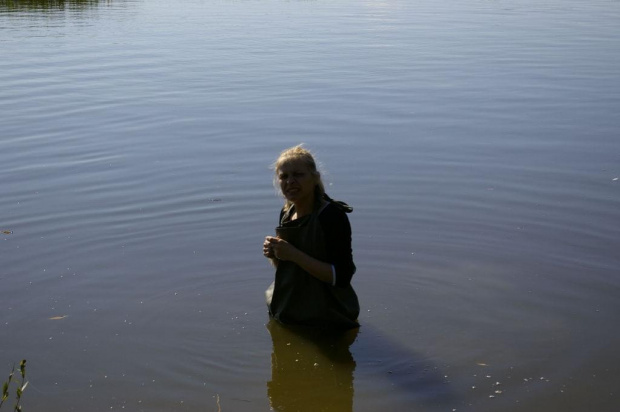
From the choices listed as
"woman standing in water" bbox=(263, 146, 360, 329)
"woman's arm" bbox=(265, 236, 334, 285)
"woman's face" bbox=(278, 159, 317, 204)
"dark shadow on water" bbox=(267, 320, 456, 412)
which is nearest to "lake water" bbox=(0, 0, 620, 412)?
"dark shadow on water" bbox=(267, 320, 456, 412)

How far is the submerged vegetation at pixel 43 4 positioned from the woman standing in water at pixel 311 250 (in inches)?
1123

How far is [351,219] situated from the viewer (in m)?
8.57

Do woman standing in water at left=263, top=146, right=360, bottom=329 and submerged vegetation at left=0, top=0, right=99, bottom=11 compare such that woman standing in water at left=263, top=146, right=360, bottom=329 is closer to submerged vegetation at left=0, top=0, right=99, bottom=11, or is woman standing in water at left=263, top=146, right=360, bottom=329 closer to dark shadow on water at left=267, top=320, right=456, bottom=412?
dark shadow on water at left=267, top=320, right=456, bottom=412

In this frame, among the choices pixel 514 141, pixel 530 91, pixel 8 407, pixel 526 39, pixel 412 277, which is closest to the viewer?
pixel 8 407

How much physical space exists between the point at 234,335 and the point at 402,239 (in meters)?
2.27

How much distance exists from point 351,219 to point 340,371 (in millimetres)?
3066

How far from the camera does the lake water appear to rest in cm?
555

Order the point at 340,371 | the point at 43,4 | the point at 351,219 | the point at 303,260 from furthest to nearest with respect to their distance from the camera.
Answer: the point at 43,4 → the point at 351,219 → the point at 303,260 → the point at 340,371

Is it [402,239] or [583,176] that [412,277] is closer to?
[402,239]

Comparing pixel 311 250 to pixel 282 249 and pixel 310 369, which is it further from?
pixel 310 369

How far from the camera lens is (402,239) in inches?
315

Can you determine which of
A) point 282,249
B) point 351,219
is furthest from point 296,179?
point 351,219

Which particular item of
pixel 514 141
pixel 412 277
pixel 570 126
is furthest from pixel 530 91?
pixel 412 277

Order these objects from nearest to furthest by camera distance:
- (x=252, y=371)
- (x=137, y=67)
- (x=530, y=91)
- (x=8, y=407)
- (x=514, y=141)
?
(x=8, y=407), (x=252, y=371), (x=514, y=141), (x=530, y=91), (x=137, y=67)
